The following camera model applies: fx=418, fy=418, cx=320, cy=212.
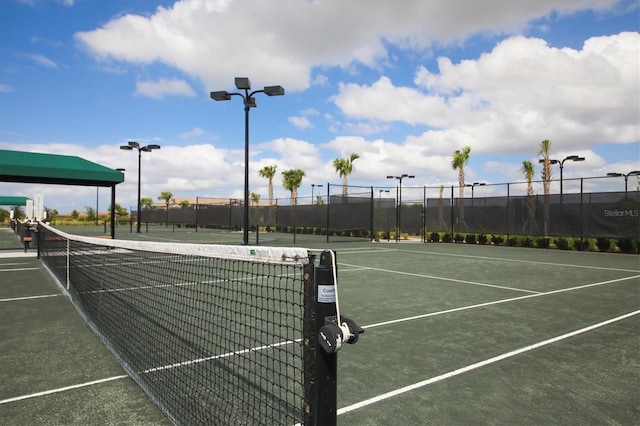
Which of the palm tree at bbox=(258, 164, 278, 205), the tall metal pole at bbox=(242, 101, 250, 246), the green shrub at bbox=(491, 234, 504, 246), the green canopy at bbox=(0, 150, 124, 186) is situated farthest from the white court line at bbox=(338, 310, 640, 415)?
the palm tree at bbox=(258, 164, 278, 205)

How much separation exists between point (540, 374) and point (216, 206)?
135 feet

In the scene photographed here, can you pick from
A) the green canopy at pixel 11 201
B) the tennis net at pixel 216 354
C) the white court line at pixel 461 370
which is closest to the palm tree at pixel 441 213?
the white court line at pixel 461 370

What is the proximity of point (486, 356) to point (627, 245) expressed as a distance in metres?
19.7

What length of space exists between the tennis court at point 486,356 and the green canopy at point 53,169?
796cm

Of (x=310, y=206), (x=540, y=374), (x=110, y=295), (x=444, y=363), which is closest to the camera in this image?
(x=540, y=374)

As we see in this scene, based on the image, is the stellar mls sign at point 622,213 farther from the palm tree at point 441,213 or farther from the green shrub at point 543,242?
the palm tree at point 441,213

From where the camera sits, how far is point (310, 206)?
1243 inches

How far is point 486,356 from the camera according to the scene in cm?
479

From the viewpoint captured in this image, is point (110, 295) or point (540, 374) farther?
point (110, 295)

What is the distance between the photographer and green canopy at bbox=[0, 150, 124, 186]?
15.2m

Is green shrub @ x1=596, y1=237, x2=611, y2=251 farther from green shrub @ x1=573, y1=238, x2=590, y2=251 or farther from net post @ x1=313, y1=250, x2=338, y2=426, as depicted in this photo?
net post @ x1=313, y1=250, x2=338, y2=426

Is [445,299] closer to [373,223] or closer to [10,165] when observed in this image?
[10,165]

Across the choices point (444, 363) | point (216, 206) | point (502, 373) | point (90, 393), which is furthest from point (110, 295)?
point (216, 206)

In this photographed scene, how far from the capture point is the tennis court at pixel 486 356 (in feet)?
11.5
